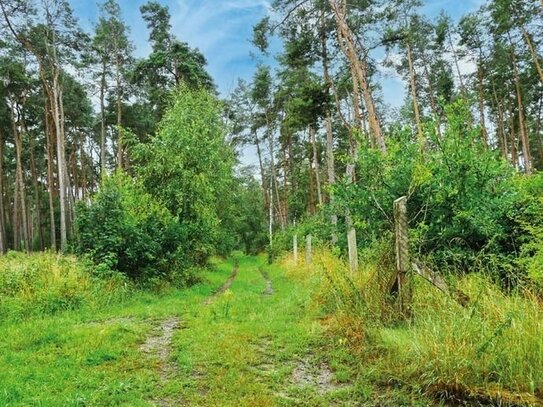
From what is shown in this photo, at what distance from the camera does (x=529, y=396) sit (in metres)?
3.06

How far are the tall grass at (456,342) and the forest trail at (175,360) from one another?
1.77 feet

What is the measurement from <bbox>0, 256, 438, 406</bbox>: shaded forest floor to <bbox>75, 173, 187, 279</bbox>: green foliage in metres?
2.84

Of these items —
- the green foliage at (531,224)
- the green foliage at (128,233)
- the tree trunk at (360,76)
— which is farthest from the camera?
the green foliage at (128,233)

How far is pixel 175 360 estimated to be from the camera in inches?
Result: 194

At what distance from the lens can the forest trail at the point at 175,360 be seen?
3.74 m

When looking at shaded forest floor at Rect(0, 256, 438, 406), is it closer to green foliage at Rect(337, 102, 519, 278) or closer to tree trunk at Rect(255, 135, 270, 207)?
green foliage at Rect(337, 102, 519, 278)

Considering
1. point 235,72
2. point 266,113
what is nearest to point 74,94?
point 235,72

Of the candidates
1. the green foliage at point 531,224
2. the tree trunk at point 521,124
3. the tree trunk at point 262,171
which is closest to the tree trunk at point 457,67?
the tree trunk at point 521,124

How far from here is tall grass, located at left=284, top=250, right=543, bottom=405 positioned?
10.7ft

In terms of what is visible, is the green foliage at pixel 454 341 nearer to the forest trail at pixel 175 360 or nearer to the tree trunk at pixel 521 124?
the forest trail at pixel 175 360

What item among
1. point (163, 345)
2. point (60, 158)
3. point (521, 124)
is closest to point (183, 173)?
point (163, 345)

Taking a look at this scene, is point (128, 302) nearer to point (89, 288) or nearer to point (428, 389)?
point (89, 288)

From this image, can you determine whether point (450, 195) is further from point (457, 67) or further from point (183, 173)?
point (457, 67)

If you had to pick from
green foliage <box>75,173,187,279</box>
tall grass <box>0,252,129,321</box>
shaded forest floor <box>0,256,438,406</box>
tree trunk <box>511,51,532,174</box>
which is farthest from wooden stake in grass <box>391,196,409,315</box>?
tree trunk <box>511,51,532,174</box>
